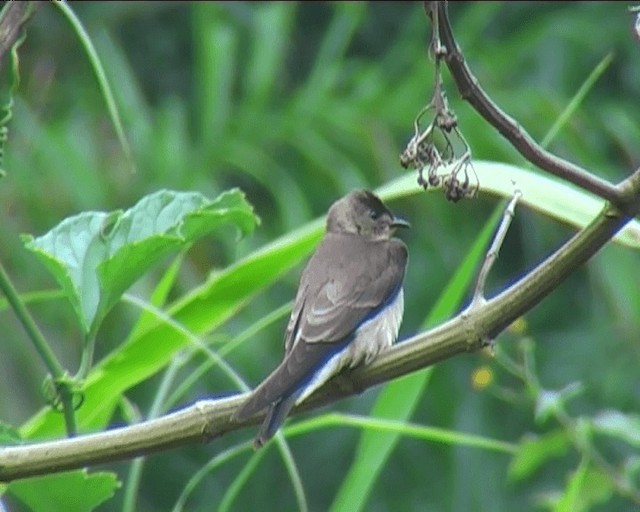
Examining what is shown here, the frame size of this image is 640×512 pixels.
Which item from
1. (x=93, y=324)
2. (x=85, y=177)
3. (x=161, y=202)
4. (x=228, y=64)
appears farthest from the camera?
(x=228, y=64)

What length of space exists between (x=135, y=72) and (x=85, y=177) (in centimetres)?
118

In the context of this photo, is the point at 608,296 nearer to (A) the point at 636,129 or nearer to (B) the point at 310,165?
(A) the point at 636,129

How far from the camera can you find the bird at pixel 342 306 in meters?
1.68

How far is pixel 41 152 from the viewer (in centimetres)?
399

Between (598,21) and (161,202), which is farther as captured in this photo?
(598,21)

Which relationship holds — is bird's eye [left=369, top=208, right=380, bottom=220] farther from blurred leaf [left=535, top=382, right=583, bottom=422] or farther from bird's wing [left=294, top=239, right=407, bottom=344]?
blurred leaf [left=535, top=382, right=583, bottom=422]

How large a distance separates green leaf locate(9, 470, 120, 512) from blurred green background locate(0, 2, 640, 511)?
2266 mm

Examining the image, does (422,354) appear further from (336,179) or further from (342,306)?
(336,179)

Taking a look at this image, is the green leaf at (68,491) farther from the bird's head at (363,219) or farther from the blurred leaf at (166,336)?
the bird's head at (363,219)

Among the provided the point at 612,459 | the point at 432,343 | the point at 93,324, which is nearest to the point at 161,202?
the point at 93,324

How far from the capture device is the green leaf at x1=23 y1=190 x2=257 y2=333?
1410 millimetres

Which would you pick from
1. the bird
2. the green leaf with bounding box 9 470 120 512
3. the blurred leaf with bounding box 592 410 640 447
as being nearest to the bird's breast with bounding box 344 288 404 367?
the bird

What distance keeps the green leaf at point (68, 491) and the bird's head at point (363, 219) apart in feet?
3.81

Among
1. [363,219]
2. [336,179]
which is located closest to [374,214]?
[363,219]
